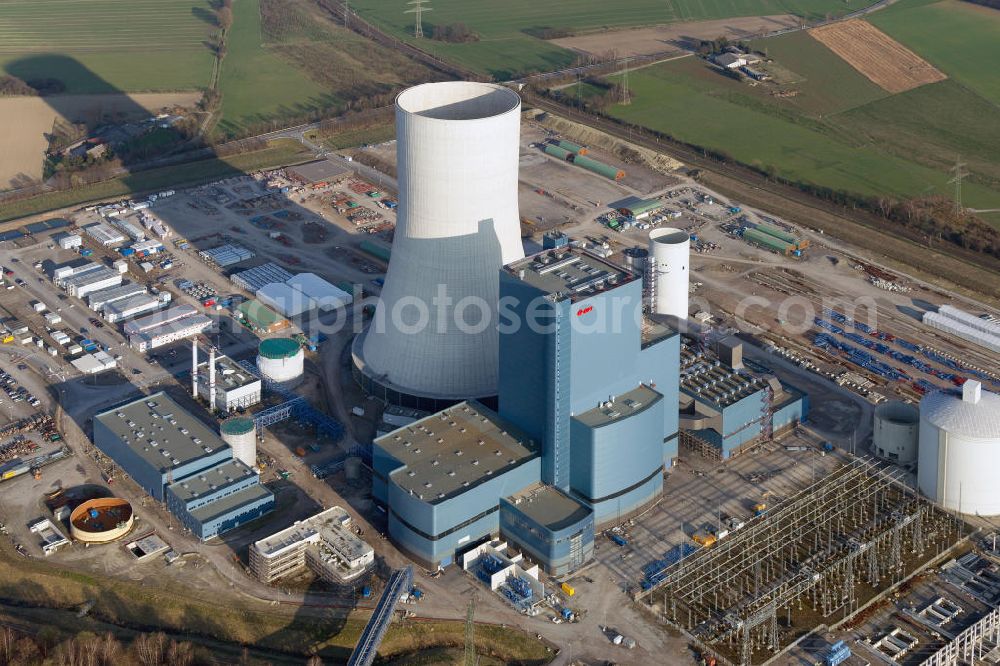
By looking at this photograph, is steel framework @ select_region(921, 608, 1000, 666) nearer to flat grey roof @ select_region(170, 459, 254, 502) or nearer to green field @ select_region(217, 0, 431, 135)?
flat grey roof @ select_region(170, 459, 254, 502)

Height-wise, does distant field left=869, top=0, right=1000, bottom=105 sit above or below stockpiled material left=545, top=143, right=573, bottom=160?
above

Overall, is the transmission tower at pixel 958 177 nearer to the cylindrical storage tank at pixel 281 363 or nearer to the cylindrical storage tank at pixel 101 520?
the cylindrical storage tank at pixel 281 363

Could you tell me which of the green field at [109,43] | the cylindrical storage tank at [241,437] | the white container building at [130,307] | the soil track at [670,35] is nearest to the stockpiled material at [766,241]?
the white container building at [130,307]

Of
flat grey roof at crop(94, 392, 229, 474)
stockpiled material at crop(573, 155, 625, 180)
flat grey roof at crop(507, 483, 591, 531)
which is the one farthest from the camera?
stockpiled material at crop(573, 155, 625, 180)

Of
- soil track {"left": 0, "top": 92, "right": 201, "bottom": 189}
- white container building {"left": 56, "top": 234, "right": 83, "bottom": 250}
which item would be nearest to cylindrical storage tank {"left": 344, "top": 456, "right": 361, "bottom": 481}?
white container building {"left": 56, "top": 234, "right": 83, "bottom": 250}

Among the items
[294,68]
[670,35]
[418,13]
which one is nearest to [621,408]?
[294,68]

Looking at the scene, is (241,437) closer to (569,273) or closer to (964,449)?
(569,273)

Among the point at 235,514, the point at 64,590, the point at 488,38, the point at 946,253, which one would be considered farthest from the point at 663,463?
the point at 488,38
